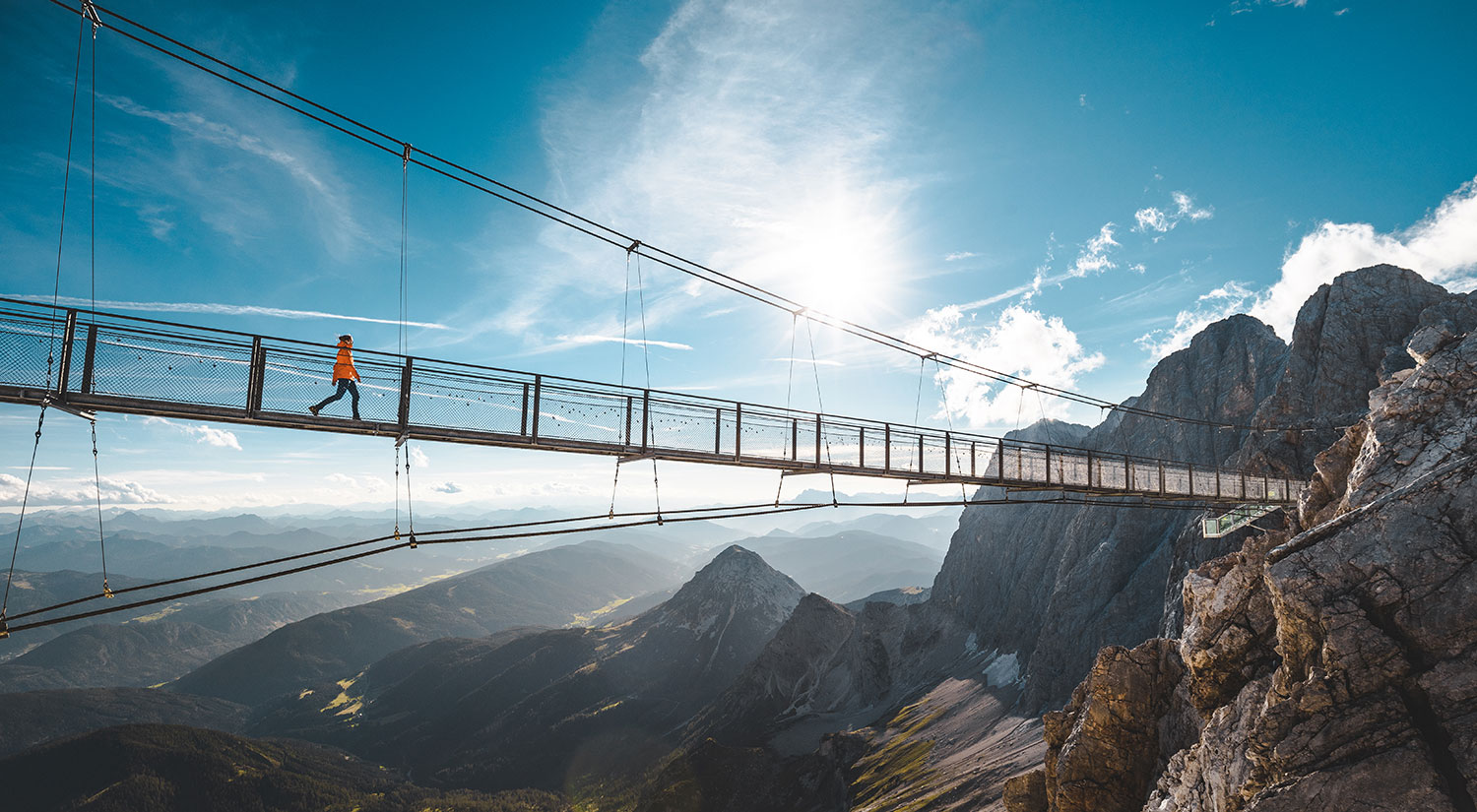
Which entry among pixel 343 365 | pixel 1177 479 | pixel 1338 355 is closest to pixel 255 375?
pixel 343 365

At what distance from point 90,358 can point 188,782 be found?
178661 mm

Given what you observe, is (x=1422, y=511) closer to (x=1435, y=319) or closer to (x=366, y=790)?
(x=1435, y=319)

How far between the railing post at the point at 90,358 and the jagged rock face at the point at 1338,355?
6102cm

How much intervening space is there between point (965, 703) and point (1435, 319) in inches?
2527

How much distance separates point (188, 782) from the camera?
132750 mm

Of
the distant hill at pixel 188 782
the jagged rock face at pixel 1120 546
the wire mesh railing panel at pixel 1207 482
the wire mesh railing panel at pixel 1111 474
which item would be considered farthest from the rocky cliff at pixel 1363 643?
the distant hill at pixel 188 782

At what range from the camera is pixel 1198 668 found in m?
19.2

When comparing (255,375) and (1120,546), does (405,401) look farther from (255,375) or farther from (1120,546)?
(1120,546)

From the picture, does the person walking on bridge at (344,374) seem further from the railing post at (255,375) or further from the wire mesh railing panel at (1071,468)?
the wire mesh railing panel at (1071,468)

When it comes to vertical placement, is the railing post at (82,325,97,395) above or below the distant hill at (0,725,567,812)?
above

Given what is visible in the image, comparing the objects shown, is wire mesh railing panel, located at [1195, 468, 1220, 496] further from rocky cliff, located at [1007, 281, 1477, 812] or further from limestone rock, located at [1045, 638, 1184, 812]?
A: limestone rock, located at [1045, 638, 1184, 812]

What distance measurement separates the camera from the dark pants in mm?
13453

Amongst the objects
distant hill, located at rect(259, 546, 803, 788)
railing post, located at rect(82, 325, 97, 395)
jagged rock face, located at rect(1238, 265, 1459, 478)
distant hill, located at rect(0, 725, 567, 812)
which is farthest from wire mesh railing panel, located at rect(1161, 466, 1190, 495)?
distant hill, located at rect(0, 725, 567, 812)

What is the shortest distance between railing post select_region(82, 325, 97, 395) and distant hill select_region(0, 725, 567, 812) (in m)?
139
